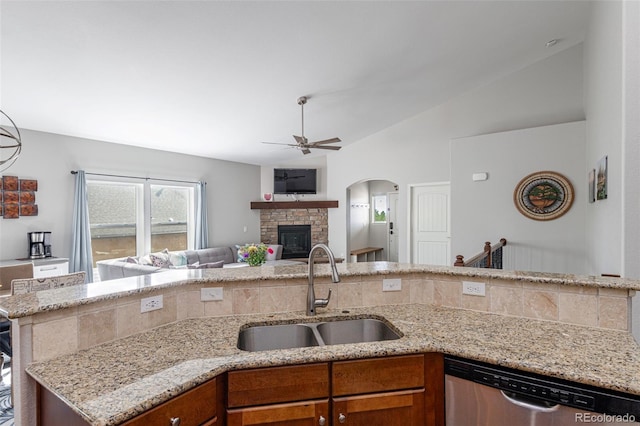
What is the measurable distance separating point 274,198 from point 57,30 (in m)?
5.78

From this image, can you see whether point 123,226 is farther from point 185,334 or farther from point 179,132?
point 185,334

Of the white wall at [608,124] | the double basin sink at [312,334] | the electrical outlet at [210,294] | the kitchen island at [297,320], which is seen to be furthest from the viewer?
the white wall at [608,124]

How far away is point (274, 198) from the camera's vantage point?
27.0ft

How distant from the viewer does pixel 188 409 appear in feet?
3.49

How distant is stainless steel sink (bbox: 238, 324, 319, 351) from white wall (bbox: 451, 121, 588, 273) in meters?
4.29

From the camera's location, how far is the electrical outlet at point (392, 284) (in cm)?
194

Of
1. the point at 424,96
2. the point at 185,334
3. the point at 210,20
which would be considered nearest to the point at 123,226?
the point at 210,20

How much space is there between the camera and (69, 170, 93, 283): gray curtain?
16.0ft

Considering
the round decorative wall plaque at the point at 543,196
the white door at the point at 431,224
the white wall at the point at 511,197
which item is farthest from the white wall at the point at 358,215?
the round decorative wall plaque at the point at 543,196

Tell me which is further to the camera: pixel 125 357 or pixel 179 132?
pixel 179 132

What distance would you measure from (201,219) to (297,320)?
18.7 ft

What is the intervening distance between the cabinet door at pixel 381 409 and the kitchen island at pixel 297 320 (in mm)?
165

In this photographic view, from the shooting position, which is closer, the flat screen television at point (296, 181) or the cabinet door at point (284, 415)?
the cabinet door at point (284, 415)

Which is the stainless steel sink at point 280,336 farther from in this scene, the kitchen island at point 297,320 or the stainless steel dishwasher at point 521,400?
the stainless steel dishwasher at point 521,400
